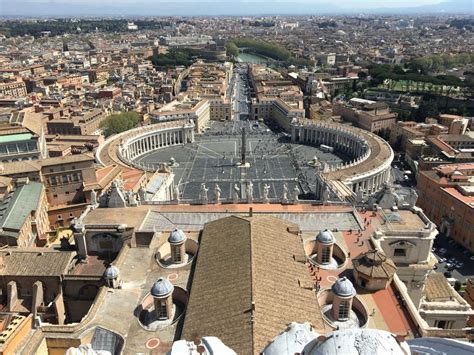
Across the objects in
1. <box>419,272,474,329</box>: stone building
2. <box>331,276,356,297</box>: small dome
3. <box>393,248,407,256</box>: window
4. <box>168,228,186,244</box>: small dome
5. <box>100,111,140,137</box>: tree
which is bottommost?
<box>100,111,140,137</box>: tree

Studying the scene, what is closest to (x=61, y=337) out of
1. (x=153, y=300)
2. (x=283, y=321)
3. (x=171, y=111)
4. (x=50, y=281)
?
(x=153, y=300)

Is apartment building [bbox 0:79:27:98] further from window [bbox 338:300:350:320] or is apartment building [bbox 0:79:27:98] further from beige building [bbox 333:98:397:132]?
window [bbox 338:300:350:320]

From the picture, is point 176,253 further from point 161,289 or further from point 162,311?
point 161,289

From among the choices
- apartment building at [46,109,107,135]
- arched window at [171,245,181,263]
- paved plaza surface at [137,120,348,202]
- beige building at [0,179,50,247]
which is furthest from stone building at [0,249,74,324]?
apartment building at [46,109,107,135]

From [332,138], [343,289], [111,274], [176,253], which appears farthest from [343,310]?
[332,138]

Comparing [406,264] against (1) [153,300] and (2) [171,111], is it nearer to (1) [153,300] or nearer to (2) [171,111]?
(1) [153,300]

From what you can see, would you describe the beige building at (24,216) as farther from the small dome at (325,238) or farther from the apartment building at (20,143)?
the small dome at (325,238)

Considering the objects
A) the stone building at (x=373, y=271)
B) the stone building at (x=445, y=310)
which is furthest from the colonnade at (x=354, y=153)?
the stone building at (x=373, y=271)
